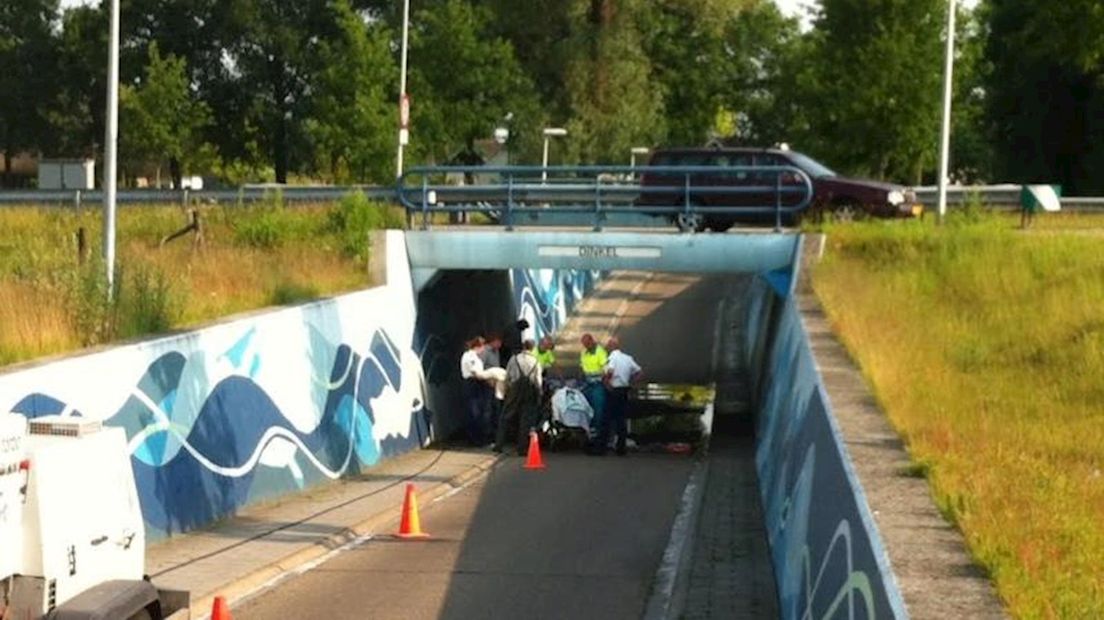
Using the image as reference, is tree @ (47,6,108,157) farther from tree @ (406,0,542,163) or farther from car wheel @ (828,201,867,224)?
car wheel @ (828,201,867,224)

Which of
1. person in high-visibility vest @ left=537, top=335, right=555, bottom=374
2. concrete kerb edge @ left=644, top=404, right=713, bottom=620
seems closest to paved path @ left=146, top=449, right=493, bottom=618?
concrete kerb edge @ left=644, top=404, right=713, bottom=620

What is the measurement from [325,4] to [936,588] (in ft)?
251

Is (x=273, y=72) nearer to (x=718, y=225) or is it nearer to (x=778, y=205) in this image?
(x=718, y=225)

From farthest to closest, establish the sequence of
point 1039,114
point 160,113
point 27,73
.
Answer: point 27,73 → point 1039,114 → point 160,113

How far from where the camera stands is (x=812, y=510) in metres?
13.0

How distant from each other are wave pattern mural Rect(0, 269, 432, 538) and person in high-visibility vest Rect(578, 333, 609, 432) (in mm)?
2847

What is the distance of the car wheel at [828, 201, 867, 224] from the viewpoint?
35844 millimetres

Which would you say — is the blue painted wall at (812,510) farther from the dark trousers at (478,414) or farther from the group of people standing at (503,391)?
the dark trousers at (478,414)

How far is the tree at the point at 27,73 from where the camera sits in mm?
90062

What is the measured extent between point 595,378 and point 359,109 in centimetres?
2360

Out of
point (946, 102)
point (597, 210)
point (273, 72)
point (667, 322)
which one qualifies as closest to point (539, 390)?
point (597, 210)

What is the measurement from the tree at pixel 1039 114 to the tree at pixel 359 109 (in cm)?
2019

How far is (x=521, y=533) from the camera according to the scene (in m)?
20.1

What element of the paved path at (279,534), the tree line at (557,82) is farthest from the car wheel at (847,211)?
the tree line at (557,82)
